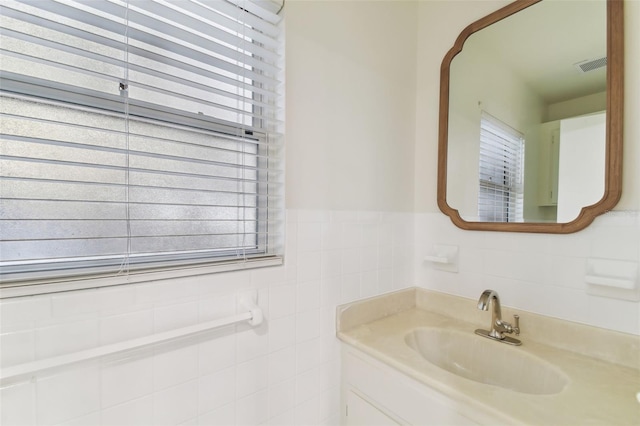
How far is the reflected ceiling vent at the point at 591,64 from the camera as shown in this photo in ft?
3.28

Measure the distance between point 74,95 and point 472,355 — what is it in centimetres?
165

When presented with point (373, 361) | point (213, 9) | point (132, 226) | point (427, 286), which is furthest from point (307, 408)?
point (213, 9)

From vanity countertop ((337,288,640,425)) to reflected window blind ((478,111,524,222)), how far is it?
439 millimetres

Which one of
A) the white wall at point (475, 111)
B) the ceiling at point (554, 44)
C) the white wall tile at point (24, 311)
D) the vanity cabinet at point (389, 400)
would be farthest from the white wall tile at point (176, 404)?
the ceiling at point (554, 44)

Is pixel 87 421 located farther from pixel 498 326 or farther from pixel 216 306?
pixel 498 326

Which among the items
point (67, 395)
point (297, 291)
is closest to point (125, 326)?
point (67, 395)

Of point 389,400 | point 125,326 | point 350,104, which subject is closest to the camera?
point 125,326

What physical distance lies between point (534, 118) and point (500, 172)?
25 cm

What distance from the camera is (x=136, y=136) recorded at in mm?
Answer: 766

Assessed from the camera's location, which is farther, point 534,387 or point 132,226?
point 534,387

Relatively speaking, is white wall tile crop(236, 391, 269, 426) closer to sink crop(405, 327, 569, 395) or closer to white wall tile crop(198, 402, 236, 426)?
white wall tile crop(198, 402, 236, 426)

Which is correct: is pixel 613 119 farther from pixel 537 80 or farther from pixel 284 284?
pixel 284 284

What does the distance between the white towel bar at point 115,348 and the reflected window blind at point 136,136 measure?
188 millimetres

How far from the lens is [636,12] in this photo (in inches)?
37.1
